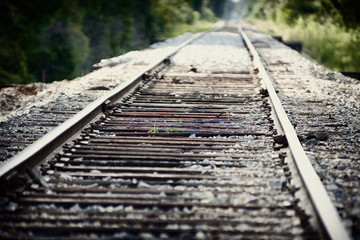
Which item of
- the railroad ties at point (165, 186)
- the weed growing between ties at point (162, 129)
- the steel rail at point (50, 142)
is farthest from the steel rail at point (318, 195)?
the steel rail at point (50, 142)

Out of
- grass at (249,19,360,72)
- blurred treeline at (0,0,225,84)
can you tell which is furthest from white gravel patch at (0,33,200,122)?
grass at (249,19,360,72)

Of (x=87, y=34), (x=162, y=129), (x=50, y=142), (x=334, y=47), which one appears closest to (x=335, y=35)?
(x=334, y=47)

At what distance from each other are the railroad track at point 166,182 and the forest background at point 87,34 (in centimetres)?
725

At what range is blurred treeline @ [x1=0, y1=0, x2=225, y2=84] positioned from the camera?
33.7ft

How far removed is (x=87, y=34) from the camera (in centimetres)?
1486

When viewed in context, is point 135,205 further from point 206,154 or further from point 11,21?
point 11,21

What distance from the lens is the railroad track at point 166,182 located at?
5.72 feet

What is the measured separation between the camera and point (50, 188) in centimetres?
213

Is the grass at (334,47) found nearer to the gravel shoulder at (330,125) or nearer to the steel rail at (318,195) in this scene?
the gravel shoulder at (330,125)

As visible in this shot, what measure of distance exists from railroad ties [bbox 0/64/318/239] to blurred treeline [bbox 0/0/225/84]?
25.8 feet

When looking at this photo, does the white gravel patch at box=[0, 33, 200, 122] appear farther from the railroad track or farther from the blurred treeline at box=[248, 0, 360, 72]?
the blurred treeline at box=[248, 0, 360, 72]

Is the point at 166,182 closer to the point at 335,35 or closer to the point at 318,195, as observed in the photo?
the point at 318,195

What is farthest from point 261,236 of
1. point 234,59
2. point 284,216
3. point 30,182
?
point 234,59

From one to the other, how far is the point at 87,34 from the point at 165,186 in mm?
13917
